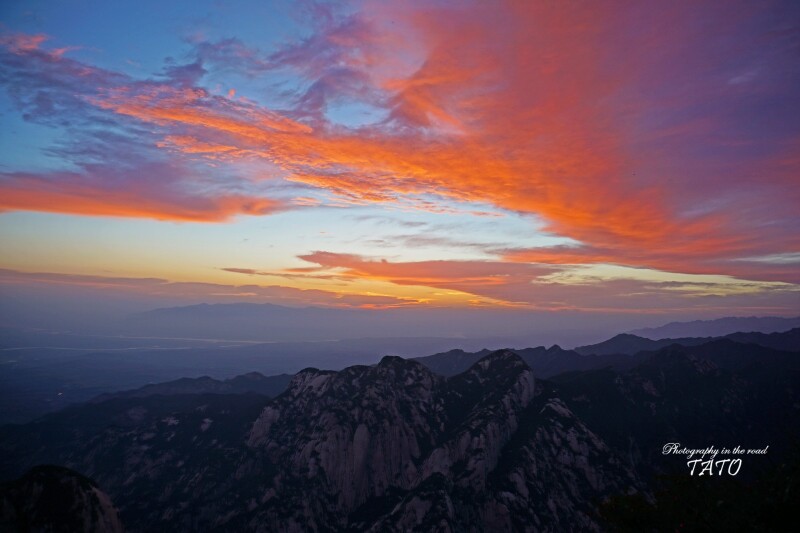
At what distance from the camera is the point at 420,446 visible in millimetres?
114250

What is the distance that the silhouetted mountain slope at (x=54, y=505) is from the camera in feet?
221

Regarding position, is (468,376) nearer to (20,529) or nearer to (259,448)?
(259,448)

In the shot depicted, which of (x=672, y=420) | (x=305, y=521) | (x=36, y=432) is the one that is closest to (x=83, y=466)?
(x=36, y=432)

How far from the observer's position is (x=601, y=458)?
106 metres

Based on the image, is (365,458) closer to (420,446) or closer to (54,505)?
(420,446)

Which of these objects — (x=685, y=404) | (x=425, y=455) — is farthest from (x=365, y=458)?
(x=685, y=404)

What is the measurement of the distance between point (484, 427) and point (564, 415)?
2902cm

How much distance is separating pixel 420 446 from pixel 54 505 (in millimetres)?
82263

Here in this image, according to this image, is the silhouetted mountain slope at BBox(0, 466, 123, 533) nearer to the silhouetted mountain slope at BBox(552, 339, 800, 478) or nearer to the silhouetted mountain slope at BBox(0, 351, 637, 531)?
the silhouetted mountain slope at BBox(0, 351, 637, 531)

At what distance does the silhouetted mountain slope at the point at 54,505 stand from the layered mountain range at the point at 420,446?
A: 30.5 meters

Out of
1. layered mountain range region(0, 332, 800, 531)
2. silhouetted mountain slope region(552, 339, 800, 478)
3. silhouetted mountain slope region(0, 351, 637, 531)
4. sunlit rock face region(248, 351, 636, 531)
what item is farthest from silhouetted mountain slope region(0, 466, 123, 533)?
silhouetted mountain slope region(552, 339, 800, 478)

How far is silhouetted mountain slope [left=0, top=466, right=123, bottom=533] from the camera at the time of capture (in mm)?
67438

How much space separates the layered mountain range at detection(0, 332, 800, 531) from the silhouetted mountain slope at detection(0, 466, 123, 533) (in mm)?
30528

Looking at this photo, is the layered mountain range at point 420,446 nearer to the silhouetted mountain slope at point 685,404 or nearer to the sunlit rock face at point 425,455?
the sunlit rock face at point 425,455
